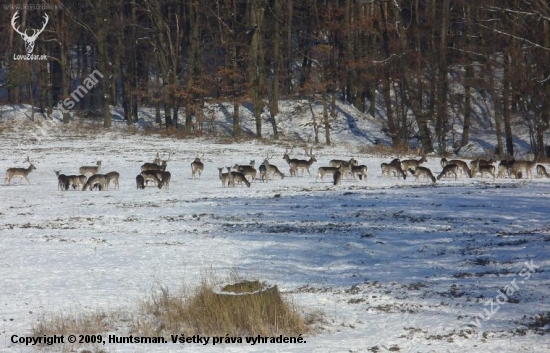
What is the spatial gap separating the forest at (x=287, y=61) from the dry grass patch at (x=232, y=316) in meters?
38.5

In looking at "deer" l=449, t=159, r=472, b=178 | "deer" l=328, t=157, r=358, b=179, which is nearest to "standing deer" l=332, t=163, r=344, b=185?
"deer" l=328, t=157, r=358, b=179

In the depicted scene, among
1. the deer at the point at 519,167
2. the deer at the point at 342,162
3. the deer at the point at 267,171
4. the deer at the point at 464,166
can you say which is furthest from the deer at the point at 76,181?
the deer at the point at 519,167

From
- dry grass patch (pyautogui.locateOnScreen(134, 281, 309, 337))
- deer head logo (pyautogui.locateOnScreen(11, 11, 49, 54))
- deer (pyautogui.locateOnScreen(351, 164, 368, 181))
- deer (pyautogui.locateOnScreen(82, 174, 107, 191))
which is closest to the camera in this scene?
dry grass patch (pyautogui.locateOnScreen(134, 281, 309, 337))

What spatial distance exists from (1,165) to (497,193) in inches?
913

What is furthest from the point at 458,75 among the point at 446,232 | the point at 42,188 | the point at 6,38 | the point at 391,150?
the point at 446,232

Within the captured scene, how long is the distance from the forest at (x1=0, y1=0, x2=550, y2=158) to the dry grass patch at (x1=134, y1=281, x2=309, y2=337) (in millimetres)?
38479

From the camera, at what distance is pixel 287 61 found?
2685 inches

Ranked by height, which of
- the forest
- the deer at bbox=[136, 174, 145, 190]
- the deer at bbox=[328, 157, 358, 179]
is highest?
the forest

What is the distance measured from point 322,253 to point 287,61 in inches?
2050

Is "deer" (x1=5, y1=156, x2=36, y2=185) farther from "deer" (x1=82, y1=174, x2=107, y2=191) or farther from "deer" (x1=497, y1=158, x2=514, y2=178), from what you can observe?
"deer" (x1=497, y1=158, x2=514, y2=178)

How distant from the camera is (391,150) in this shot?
157 feet

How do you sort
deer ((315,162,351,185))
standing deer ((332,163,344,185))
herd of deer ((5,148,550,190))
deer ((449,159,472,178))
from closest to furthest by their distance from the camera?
1. herd of deer ((5,148,550,190))
2. standing deer ((332,163,344,185))
3. deer ((315,162,351,185))
4. deer ((449,159,472,178))

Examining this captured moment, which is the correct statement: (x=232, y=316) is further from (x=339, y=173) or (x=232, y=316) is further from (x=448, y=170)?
(x=448, y=170)

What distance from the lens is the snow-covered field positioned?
436 inches
